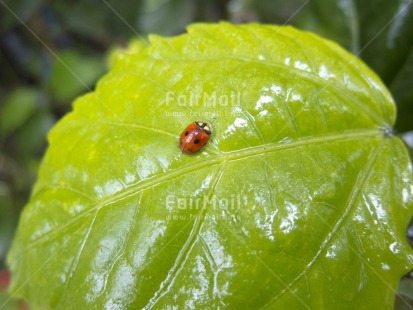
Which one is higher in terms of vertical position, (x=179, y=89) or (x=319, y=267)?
(x=179, y=89)

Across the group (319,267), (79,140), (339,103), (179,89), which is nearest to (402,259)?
(319,267)

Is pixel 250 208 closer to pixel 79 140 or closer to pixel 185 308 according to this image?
pixel 185 308

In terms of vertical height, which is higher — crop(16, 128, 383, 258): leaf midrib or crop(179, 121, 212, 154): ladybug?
crop(179, 121, 212, 154): ladybug

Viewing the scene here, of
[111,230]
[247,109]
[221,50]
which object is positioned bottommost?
[111,230]
